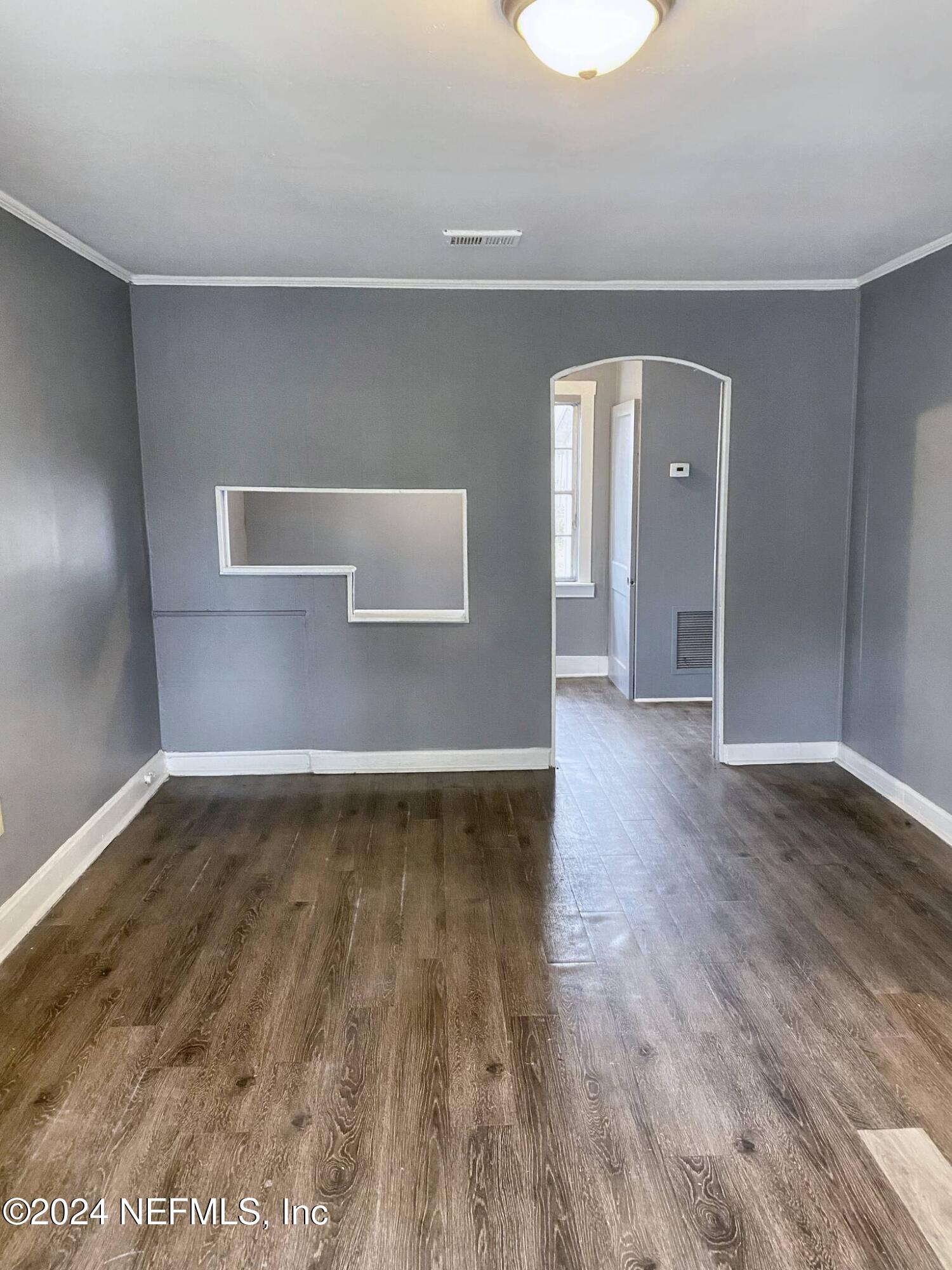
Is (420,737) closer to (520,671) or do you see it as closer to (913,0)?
(520,671)

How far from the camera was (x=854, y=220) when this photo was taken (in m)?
3.27

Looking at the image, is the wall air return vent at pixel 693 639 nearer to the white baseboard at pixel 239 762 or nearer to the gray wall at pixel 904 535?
the gray wall at pixel 904 535

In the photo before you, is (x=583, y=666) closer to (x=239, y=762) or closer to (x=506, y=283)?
(x=239, y=762)

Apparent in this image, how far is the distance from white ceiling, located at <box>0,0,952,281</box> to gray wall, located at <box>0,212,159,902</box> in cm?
36

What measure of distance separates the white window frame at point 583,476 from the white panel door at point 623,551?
176mm

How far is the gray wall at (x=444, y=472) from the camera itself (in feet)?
13.9

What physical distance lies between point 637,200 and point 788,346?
176 centimetres

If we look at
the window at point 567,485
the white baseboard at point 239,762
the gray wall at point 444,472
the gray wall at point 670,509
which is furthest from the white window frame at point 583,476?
the white baseboard at point 239,762

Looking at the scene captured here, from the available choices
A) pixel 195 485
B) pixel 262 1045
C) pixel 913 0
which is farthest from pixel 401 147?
pixel 262 1045

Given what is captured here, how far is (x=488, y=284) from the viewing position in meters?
4.18

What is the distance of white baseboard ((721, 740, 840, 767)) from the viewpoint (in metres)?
4.68

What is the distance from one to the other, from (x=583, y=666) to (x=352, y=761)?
2.88m

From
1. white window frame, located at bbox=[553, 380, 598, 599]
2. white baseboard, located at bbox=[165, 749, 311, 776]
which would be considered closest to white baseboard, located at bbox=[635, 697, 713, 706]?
white window frame, located at bbox=[553, 380, 598, 599]

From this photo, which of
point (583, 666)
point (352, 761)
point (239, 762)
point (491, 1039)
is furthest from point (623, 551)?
point (491, 1039)
